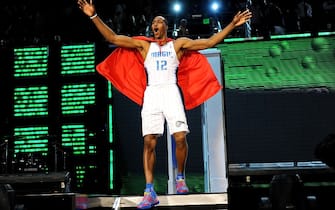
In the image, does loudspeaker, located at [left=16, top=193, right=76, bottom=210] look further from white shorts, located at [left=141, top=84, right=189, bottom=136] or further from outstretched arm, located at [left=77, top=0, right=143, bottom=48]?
outstretched arm, located at [left=77, top=0, right=143, bottom=48]

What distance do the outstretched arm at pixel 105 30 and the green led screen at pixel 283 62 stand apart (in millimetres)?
2403

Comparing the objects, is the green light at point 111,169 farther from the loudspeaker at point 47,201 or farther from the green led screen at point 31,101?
the loudspeaker at point 47,201

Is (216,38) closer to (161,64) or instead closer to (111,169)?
(161,64)

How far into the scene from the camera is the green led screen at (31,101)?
747cm

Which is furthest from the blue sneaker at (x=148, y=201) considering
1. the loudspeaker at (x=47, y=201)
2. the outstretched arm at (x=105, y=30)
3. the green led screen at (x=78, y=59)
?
the green led screen at (x=78, y=59)

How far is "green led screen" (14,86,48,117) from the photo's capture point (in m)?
7.47

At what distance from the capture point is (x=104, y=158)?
7.14 meters

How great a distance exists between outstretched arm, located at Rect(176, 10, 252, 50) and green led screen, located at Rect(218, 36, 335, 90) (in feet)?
7.20

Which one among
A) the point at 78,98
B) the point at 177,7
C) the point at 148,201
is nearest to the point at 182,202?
the point at 148,201

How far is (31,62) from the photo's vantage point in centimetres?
760

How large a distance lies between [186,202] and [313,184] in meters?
1.16

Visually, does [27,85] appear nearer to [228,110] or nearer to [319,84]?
[228,110]

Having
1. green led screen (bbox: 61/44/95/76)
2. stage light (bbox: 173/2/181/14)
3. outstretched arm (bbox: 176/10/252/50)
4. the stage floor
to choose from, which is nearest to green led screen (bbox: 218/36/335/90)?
stage light (bbox: 173/2/181/14)

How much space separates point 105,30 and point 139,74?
61 centimetres
